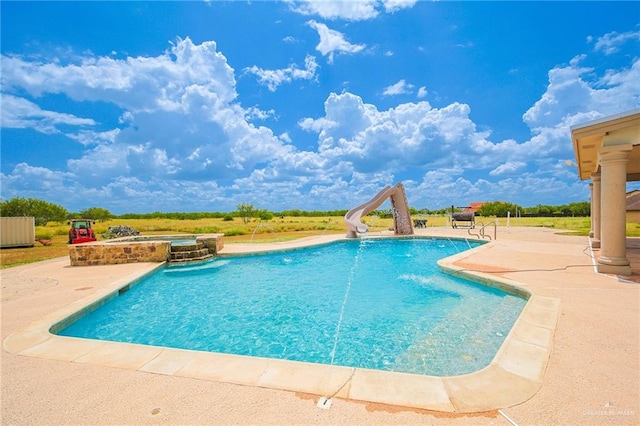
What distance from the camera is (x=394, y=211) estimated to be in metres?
18.1

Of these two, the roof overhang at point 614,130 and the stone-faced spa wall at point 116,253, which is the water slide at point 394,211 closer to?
the stone-faced spa wall at point 116,253

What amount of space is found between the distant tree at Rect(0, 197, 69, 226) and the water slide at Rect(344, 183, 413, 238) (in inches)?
1653

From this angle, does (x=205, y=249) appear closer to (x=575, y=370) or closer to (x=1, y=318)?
(x=1, y=318)

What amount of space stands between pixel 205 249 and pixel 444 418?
1131 centimetres

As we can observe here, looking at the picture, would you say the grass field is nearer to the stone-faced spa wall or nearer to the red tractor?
the red tractor

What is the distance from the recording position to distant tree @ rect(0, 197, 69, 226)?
128 ft

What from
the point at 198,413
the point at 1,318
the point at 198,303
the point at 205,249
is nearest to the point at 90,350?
the point at 198,413

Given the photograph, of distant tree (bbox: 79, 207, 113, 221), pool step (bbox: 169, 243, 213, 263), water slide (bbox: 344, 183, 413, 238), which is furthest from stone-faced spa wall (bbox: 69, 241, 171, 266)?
distant tree (bbox: 79, 207, 113, 221)

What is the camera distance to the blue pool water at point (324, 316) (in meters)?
4.24

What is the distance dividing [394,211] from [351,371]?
15924 millimetres

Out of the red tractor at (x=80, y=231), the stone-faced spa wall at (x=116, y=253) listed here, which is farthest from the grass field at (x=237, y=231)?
the stone-faced spa wall at (x=116, y=253)

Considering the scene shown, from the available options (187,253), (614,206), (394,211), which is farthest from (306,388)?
(394,211)

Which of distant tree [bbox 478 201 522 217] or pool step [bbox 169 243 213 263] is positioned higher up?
distant tree [bbox 478 201 522 217]

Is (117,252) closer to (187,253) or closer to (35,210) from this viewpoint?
(187,253)
